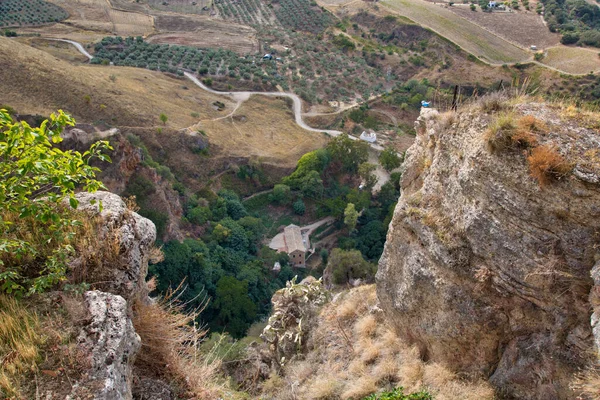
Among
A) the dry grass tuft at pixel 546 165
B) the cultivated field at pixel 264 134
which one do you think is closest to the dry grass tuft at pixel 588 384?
the dry grass tuft at pixel 546 165

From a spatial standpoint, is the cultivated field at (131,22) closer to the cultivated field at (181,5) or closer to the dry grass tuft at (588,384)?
the cultivated field at (181,5)

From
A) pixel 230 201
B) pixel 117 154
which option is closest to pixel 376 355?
pixel 117 154

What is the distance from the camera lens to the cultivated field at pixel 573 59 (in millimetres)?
55834

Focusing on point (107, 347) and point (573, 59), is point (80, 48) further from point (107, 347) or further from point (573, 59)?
point (573, 59)

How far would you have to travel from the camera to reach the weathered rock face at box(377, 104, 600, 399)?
771cm

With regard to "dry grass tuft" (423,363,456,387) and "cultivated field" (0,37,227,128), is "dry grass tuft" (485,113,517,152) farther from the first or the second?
"cultivated field" (0,37,227,128)

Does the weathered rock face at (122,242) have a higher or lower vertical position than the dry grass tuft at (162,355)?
higher

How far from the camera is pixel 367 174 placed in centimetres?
4184

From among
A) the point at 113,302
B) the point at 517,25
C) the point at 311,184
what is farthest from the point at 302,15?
the point at 113,302

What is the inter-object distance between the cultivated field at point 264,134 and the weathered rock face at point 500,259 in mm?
33163

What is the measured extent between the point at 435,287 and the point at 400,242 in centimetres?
174

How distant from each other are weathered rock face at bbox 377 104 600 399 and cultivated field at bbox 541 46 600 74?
188 ft

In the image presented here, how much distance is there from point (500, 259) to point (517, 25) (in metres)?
80.7

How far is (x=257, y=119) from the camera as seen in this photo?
49719 mm
